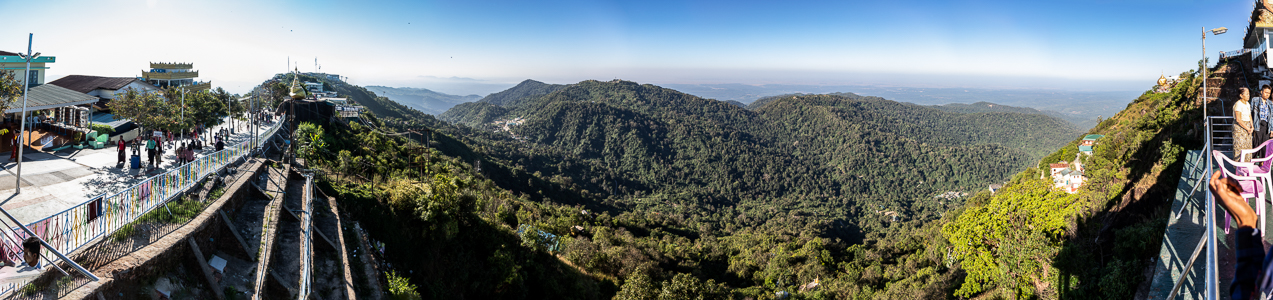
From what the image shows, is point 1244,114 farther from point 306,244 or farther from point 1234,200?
point 306,244

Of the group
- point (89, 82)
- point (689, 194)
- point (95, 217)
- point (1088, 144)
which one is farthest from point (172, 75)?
point (689, 194)

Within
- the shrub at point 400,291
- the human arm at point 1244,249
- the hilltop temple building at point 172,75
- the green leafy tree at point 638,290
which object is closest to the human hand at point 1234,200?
the human arm at point 1244,249

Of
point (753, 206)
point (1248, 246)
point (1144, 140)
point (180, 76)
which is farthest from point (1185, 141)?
point (753, 206)

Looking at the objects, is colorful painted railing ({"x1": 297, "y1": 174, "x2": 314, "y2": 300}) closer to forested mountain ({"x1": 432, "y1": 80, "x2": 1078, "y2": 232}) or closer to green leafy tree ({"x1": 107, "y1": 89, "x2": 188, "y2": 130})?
green leafy tree ({"x1": 107, "y1": 89, "x2": 188, "y2": 130})

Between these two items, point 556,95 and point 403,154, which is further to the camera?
point 556,95

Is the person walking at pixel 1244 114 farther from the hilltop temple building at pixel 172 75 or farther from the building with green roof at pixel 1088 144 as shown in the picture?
the hilltop temple building at pixel 172 75

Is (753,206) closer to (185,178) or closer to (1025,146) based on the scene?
(185,178)
